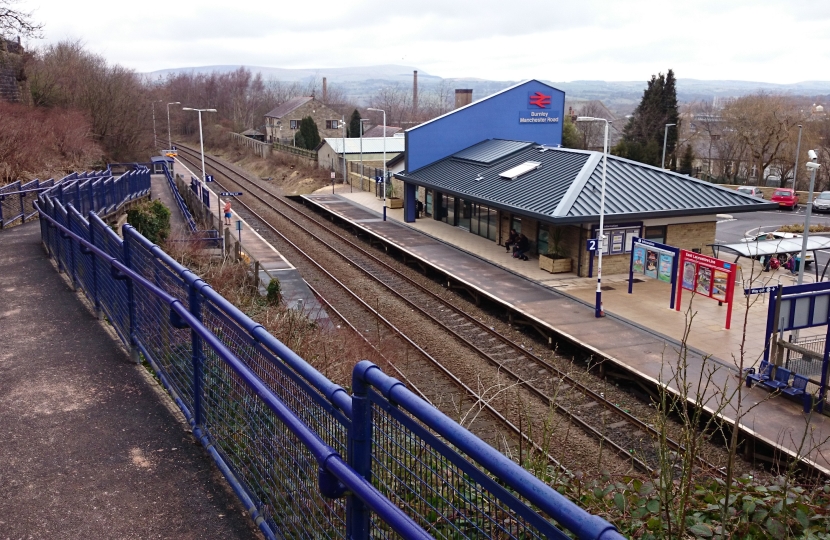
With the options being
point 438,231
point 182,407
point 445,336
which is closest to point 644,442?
point 445,336

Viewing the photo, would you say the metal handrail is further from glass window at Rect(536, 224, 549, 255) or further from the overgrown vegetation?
glass window at Rect(536, 224, 549, 255)

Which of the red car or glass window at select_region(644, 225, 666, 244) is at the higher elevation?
glass window at select_region(644, 225, 666, 244)

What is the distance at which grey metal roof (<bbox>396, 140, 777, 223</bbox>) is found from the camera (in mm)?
25156

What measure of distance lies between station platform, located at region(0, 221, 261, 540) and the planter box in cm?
1895

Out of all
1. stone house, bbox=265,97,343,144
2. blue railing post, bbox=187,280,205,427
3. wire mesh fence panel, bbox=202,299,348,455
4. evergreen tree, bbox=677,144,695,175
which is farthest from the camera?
stone house, bbox=265,97,343,144

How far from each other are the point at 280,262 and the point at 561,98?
20177 millimetres

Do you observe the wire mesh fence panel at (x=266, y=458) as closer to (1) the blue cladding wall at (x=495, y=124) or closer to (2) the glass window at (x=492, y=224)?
(2) the glass window at (x=492, y=224)

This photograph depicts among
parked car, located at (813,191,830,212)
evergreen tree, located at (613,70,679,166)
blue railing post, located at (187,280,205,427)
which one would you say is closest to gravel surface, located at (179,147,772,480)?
blue railing post, located at (187,280,205,427)

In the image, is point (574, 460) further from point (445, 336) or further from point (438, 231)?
point (438, 231)

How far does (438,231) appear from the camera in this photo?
34875 millimetres

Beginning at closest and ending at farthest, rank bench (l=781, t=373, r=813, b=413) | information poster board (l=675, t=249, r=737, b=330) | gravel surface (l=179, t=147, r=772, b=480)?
gravel surface (l=179, t=147, r=772, b=480)
bench (l=781, t=373, r=813, b=413)
information poster board (l=675, t=249, r=737, b=330)

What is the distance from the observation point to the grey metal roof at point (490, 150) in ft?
115

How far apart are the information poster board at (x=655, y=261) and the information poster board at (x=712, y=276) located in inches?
21.3

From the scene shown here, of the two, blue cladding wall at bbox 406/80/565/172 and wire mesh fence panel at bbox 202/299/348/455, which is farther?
blue cladding wall at bbox 406/80/565/172
